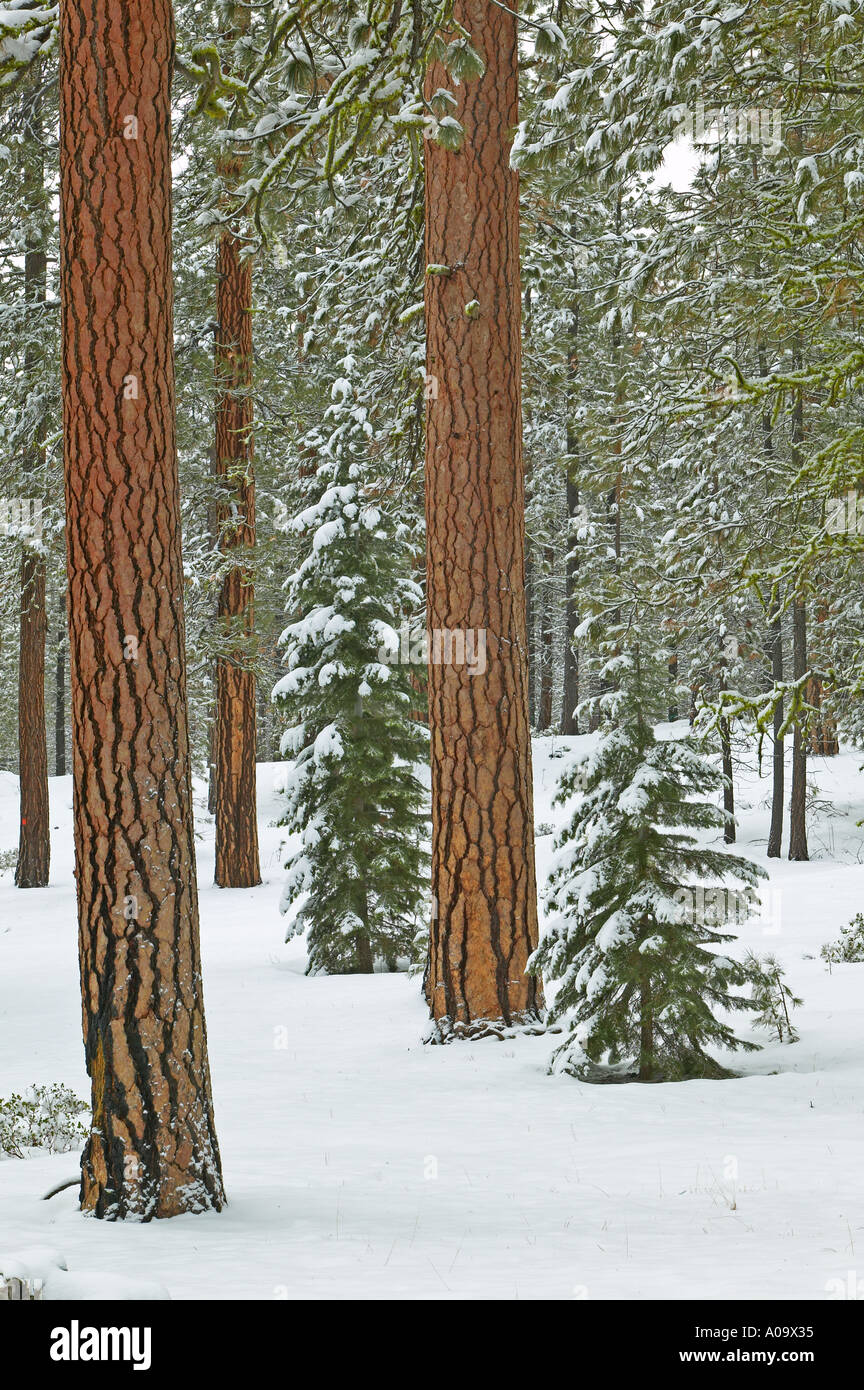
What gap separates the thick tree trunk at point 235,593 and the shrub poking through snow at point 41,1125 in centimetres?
996

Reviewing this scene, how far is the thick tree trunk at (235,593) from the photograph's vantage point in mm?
16500

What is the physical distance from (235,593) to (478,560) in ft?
32.1

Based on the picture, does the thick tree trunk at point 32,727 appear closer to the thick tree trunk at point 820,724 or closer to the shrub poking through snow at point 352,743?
the shrub poking through snow at point 352,743

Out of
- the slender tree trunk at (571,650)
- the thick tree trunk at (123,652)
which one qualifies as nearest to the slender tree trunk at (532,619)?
the slender tree trunk at (571,650)

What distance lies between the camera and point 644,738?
700 cm

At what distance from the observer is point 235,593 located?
684 inches

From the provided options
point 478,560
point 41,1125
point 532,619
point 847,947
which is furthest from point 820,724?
point 41,1125

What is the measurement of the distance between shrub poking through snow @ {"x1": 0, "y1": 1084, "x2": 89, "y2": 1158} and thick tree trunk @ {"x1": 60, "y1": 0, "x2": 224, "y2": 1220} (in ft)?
4.47

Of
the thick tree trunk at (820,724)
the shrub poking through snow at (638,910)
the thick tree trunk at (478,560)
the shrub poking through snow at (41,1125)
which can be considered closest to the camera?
the shrub poking through snow at (41,1125)

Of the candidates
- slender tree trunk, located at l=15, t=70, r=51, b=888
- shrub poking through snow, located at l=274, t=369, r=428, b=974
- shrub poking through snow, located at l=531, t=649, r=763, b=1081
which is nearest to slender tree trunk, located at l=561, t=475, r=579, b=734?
slender tree trunk, located at l=15, t=70, r=51, b=888

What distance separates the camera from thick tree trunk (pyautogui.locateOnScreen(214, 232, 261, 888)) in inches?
650

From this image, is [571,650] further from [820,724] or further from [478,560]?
[478,560]
